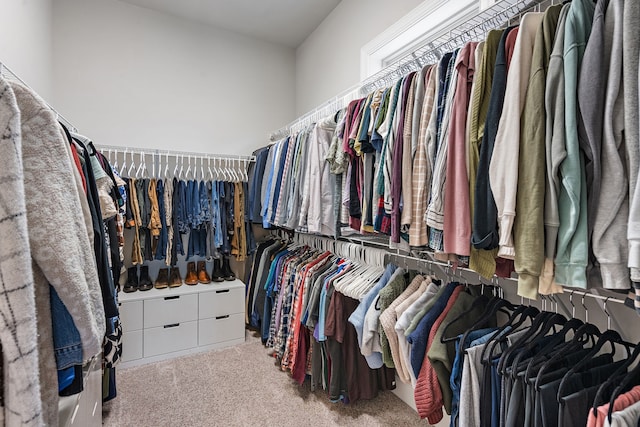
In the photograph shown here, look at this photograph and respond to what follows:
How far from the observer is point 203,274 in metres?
2.95

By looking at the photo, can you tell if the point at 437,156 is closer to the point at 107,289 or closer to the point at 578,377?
the point at 578,377

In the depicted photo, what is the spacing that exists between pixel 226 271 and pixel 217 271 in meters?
0.09

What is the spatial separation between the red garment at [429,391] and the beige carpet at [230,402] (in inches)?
31.2

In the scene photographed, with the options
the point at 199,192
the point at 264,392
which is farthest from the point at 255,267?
the point at 264,392

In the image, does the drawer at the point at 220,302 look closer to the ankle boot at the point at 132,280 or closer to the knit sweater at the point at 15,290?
the ankle boot at the point at 132,280

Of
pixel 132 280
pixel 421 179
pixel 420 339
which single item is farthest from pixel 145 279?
pixel 421 179

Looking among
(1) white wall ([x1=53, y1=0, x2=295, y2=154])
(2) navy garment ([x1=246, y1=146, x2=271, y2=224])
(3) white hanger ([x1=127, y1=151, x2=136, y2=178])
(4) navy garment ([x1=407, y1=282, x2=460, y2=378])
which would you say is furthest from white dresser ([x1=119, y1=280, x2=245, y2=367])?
(4) navy garment ([x1=407, y1=282, x2=460, y2=378])

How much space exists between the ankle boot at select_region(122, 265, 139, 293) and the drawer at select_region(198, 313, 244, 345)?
66cm

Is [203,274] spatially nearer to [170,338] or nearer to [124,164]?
[170,338]

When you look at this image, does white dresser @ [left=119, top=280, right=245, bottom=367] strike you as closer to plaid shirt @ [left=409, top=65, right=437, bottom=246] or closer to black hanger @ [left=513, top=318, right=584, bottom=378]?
plaid shirt @ [left=409, top=65, right=437, bottom=246]

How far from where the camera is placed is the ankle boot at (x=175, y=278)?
279 cm

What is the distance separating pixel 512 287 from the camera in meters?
1.34

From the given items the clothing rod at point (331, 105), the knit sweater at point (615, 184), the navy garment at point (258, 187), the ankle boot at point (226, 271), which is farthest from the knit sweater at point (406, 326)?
the ankle boot at point (226, 271)

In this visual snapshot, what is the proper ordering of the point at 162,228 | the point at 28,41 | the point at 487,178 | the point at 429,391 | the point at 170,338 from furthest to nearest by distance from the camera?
the point at 162,228, the point at 170,338, the point at 28,41, the point at 429,391, the point at 487,178
